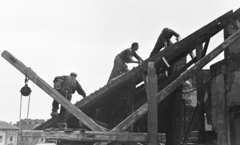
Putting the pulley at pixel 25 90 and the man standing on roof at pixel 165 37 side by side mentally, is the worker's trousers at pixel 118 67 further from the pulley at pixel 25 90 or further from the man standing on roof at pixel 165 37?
the pulley at pixel 25 90

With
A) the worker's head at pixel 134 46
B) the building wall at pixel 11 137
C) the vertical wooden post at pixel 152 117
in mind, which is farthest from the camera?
the building wall at pixel 11 137

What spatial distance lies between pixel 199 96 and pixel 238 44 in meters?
1.41

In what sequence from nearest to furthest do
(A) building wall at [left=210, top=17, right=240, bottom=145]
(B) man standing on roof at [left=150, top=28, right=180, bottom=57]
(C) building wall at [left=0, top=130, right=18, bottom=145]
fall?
(A) building wall at [left=210, top=17, right=240, bottom=145], (B) man standing on roof at [left=150, top=28, right=180, bottom=57], (C) building wall at [left=0, top=130, right=18, bottom=145]

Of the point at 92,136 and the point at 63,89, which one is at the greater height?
the point at 63,89

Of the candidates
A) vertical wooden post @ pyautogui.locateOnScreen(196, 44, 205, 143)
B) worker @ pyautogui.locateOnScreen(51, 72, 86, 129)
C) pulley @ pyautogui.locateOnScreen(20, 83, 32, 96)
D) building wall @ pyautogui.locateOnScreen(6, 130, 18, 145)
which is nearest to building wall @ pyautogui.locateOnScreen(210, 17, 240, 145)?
vertical wooden post @ pyautogui.locateOnScreen(196, 44, 205, 143)

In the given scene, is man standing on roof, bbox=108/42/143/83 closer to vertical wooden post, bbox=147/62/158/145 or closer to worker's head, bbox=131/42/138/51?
worker's head, bbox=131/42/138/51

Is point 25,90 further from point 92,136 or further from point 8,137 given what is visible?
point 8,137

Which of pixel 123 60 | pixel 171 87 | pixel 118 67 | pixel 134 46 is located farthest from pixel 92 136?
pixel 134 46

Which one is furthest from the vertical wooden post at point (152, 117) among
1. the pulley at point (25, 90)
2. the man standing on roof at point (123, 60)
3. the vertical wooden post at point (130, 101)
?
the man standing on roof at point (123, 60)

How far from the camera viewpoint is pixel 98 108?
725 cm

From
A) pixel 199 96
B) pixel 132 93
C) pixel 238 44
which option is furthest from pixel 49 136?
pixel 238 44

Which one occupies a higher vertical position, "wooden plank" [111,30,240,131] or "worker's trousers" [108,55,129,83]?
"worker's trousers" [108,55,129,83]

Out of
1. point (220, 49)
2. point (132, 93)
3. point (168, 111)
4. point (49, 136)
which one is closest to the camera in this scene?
point (49, 136)

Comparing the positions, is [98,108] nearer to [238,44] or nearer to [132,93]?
[132,93]
